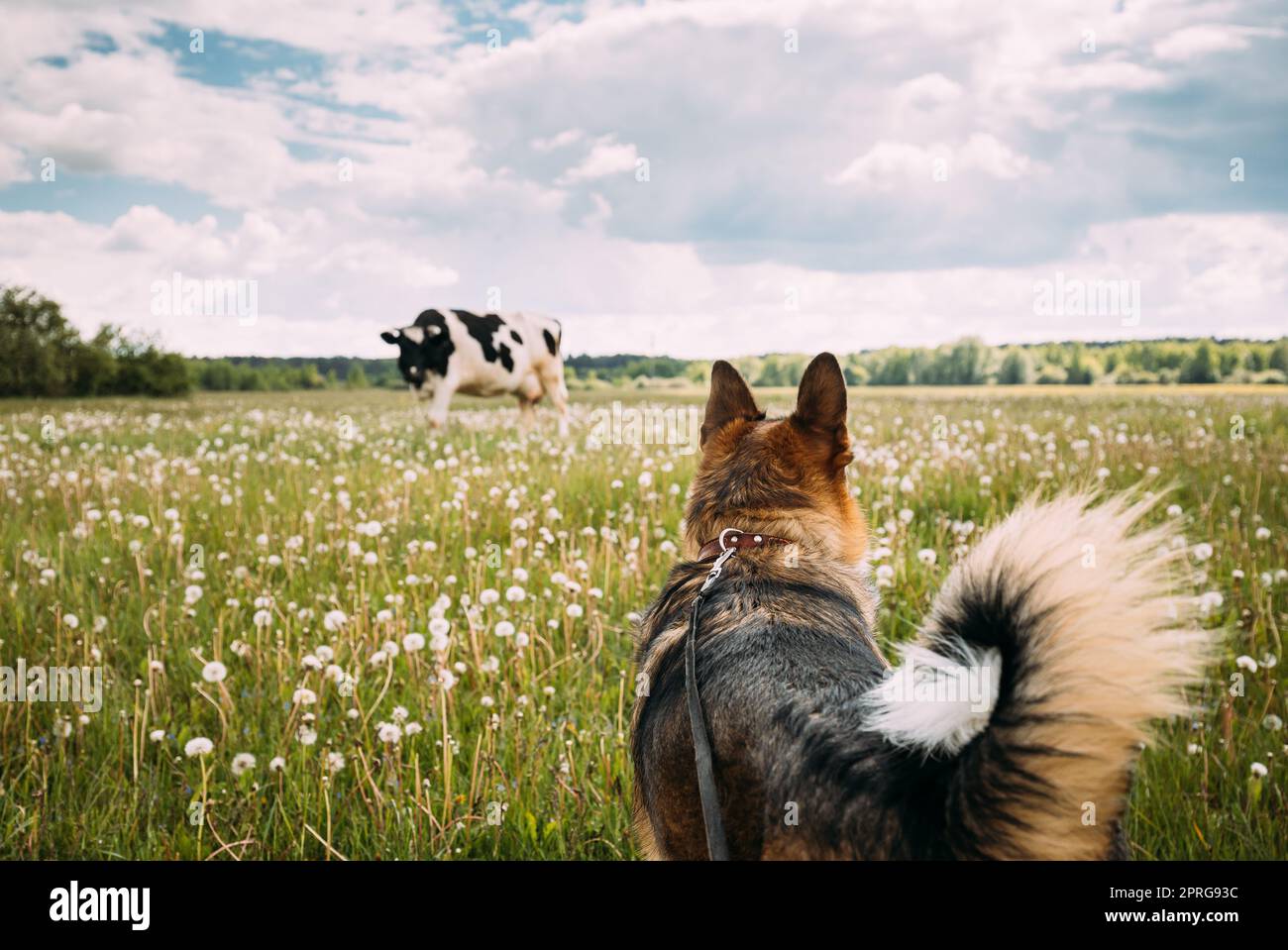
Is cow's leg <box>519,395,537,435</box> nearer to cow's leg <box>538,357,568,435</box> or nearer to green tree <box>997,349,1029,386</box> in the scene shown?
cow's leg <box>538,357,568,435</box>

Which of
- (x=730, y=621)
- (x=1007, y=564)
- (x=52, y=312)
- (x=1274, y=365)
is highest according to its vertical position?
(x=52, y=312)

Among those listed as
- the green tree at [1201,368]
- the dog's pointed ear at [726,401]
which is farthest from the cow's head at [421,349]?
the green tree at [1201,368]

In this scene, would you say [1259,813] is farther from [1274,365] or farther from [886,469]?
[1274,365]

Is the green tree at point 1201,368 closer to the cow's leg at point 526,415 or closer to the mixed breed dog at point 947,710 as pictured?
the cow's leg at point 526,415

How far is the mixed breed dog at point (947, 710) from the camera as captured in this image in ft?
5.70

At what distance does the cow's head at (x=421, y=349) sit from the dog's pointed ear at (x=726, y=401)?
44.6 feet

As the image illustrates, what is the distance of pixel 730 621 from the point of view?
2.44 m

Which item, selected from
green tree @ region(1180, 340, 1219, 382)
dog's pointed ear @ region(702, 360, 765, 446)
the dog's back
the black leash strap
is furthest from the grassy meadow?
green tree @ region(1180, 340, 1219, 382)

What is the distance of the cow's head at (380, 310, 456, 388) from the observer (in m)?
16.3

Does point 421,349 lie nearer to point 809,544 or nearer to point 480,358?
point 480,358

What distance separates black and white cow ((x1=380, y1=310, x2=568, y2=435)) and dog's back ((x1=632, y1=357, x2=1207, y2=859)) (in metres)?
13.9

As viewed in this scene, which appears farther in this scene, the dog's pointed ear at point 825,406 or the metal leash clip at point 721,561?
the dog's pointed ear at point 825,406
